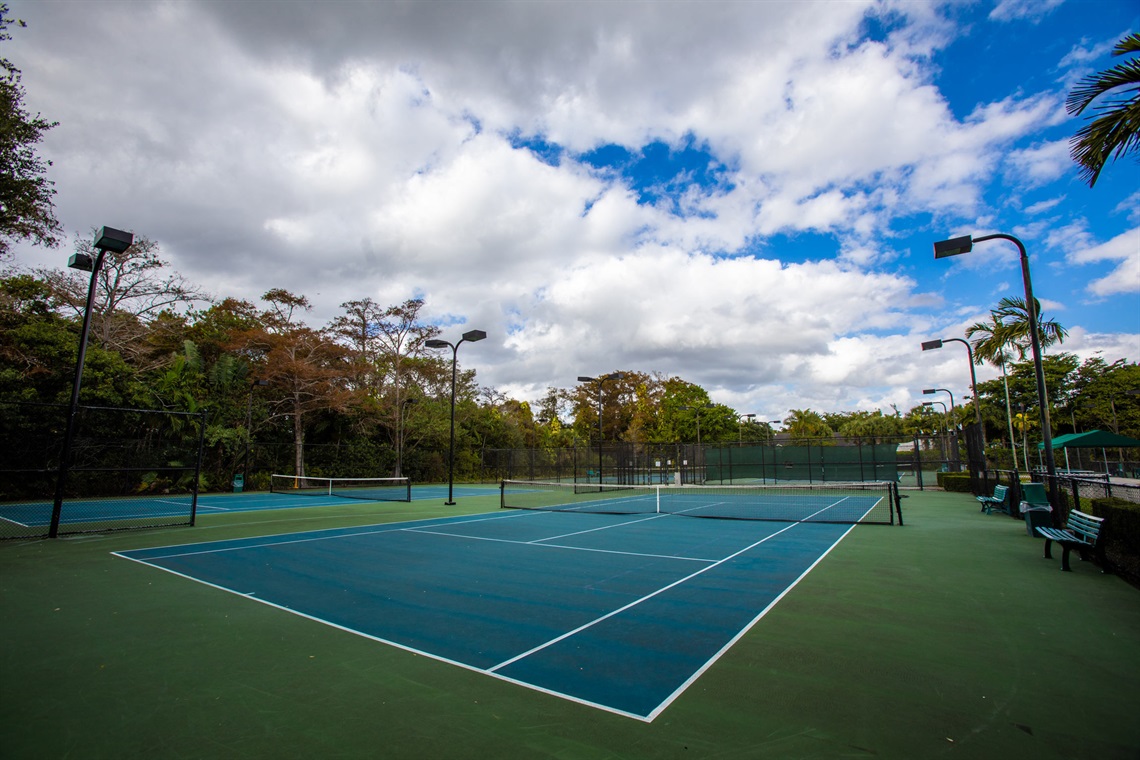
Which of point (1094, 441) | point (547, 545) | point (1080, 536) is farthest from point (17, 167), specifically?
point (1094, 441)

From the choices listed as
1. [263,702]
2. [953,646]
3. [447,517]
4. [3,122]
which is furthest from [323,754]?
[3,122]

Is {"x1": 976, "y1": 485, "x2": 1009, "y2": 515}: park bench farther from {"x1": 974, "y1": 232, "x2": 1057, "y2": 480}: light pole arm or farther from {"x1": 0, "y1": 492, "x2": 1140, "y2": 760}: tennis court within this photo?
{"x1": 0, "y1": 492, "x2": 1140, "y2": 760}: tennis court

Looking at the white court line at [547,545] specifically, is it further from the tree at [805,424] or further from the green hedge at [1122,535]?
the tree at [805,424]

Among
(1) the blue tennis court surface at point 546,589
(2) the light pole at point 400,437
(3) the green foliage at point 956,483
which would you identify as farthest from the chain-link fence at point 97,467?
(3) the green foliage at point 956,483

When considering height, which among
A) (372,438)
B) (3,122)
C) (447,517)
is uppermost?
(3,122)

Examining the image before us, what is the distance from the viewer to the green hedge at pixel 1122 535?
7.42 m

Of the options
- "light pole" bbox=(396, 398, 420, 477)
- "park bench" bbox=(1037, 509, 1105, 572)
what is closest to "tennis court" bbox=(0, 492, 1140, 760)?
"park bench" bbox=(1037, 509, 1105, 572)

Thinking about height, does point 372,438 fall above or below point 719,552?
above

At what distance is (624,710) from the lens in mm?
3607

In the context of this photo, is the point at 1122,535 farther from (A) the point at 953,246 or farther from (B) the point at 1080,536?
(A) the point at 953,246

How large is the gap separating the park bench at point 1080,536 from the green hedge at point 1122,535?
258mm

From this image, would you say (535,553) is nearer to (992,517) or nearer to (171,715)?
(171,715)

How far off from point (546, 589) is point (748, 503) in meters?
15.1

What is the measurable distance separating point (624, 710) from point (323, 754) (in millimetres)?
1894
